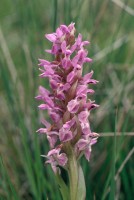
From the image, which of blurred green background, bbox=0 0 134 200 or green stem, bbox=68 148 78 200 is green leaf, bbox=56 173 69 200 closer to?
green stem, bbox=68 148 78 200

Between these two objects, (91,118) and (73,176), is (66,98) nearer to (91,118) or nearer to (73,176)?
(73,176)

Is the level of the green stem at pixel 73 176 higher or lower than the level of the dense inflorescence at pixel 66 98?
lower

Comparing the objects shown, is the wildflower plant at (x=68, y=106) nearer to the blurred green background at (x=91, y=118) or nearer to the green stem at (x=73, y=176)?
the green stem at (x=73, y=176)

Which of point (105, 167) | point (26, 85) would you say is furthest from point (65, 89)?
point (26, 85)

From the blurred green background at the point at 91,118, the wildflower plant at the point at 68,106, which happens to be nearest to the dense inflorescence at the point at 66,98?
the wildflower plant at the point at 68,106

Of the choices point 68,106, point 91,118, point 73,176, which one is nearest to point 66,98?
point 68,106

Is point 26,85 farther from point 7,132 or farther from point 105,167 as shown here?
point 105,167

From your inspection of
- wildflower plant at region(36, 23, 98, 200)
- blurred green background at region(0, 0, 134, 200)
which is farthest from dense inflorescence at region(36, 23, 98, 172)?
blurred green background at region(0, 0, 134, 200)

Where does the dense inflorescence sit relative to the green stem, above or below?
above
